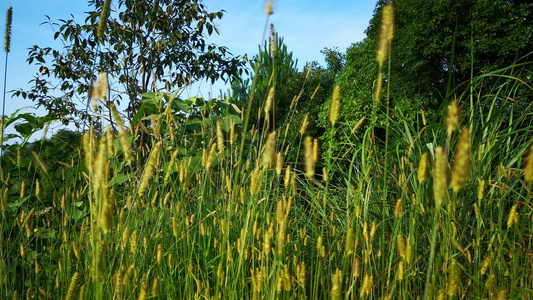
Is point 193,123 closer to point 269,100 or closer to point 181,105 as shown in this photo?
point 181,105

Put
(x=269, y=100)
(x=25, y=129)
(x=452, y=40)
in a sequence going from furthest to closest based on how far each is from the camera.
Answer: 1. (x=452, y=40)
2. (x=25, y=129)
3. (x=269, y=100)

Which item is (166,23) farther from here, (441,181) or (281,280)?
(441,181)

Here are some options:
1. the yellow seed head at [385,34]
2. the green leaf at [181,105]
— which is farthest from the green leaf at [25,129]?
the yellow seed head at [385,34]

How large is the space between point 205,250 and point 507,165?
162 cm

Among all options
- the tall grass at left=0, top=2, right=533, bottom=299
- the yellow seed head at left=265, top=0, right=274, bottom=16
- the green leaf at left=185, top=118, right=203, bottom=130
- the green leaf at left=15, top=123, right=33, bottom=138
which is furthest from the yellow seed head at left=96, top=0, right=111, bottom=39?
the green leaf at left=15, top=123, right=33, bottom=138

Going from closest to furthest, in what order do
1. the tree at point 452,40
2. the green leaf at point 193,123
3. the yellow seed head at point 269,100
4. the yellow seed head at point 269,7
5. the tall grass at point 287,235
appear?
the yellow seed head at point 269,7, the tall grass at point 287,235, the yellow seed head at point 269,100, the green leaf at point 193,123, the tree at point 452,40

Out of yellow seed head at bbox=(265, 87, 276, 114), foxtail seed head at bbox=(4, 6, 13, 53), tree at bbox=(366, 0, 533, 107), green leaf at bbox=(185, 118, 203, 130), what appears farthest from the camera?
tree at bbox=(366, 0, 533, 107)

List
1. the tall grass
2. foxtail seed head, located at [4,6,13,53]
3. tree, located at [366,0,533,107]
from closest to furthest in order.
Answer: the tall grass
foxtail seed head, located at [4,6,13,53]
tree, located at [366,0,533,107]

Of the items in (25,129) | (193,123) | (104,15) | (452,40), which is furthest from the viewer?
(452,40)

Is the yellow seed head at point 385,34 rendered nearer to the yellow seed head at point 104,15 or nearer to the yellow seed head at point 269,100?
the yellow seed head at point 269,100

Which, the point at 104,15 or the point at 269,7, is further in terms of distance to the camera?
the point at 104,15

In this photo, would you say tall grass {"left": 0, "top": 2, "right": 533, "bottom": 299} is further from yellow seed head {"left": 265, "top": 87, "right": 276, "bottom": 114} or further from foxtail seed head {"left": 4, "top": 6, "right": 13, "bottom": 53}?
foxtail seed head {"left": 4, "top": 6, "right": 13, "bottom": 53}

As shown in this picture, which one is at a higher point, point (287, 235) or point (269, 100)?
point (269, 100)

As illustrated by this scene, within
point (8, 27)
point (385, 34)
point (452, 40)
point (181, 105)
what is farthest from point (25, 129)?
point (452, 40)
